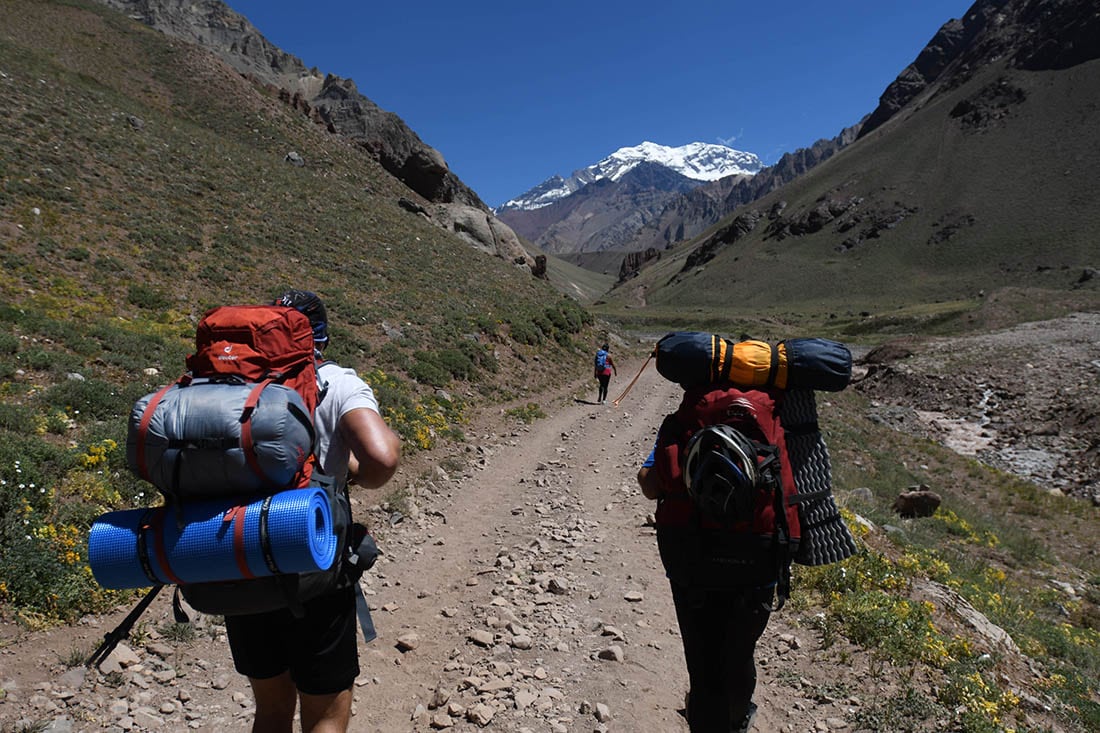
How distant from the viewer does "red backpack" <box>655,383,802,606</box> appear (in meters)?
2.84

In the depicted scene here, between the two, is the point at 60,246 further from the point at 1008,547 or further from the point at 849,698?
the point at 1008,547

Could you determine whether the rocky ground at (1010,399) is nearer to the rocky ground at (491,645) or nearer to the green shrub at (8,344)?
the rocky ground at (491,645)

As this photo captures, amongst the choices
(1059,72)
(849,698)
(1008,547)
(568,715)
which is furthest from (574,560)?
(1059,72)

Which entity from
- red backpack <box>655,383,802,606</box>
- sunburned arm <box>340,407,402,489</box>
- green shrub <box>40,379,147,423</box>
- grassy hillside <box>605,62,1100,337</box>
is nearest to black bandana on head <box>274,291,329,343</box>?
sunburned arm <box>340,407,402,489</box>

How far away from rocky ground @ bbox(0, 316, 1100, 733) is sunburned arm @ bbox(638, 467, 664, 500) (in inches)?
85.8

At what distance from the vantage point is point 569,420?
52.3ft

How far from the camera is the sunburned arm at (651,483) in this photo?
3326mm

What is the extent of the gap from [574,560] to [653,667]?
232 centimetres

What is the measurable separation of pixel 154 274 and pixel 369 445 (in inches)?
644

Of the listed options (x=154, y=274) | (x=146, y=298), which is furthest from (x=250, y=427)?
(x=154, y=274)

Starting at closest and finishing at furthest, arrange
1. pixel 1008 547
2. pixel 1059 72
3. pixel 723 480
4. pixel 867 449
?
pixel 723 480, pixel 1008 547, pixel 867 449, pixel 1059 72

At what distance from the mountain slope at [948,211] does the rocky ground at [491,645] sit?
7326 centimetres

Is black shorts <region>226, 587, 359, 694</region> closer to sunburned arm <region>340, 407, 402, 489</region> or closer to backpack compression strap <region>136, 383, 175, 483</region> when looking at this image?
sunburned arm <region>340, 407, 402, 489</region>

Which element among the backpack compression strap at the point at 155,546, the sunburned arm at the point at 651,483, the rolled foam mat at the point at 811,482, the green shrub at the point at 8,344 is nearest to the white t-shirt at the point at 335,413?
the backpack compression strap at the point at 155,546
